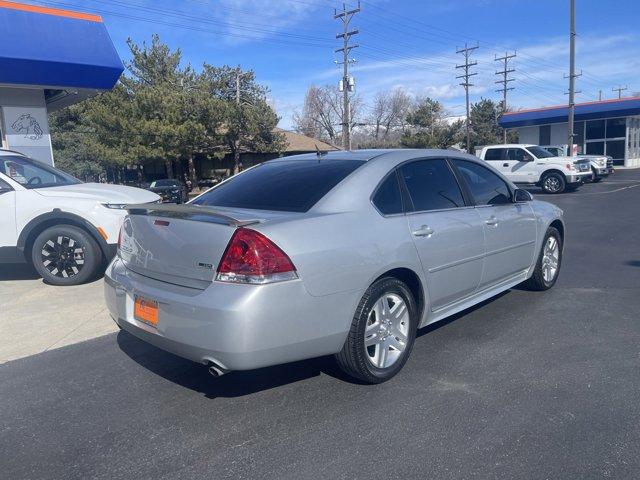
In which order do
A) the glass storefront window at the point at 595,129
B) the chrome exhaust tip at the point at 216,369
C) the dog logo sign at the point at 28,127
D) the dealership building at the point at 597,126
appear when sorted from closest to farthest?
the chrome exhaust tip at the point at 216,369, the dog logo sign at the point at 28,127, the dealership building at the point at 597,126, the glass storefront window at the point at 595,129

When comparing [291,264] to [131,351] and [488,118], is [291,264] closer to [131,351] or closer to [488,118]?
[131,351]

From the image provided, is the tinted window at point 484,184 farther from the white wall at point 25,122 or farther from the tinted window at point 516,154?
the tinted window at point 516,154

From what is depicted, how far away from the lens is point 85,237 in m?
6.49

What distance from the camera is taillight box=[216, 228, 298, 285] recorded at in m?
3.05

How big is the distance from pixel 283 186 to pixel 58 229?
3.78 meters

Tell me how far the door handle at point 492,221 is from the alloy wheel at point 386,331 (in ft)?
4.40

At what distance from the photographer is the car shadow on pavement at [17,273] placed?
290 inches

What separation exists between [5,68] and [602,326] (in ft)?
36.6

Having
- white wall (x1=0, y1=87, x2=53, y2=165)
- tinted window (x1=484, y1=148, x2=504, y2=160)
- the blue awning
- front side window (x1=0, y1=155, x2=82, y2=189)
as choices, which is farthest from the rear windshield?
tinted window (x1=484, y1=148, x2=504, y2=160)

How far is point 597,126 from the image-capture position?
43.8 m

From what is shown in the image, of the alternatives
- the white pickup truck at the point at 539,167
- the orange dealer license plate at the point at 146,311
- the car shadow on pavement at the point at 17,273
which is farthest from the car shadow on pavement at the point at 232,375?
the white pickup truck at the point at 539,167

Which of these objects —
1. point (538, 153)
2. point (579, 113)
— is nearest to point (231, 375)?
point (538, 153)

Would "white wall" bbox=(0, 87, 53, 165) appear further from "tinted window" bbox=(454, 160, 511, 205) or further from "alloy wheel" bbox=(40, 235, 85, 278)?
"tinted window" bbox=(454, 160, 511, 205)

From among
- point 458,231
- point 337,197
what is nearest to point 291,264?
point 337,197
